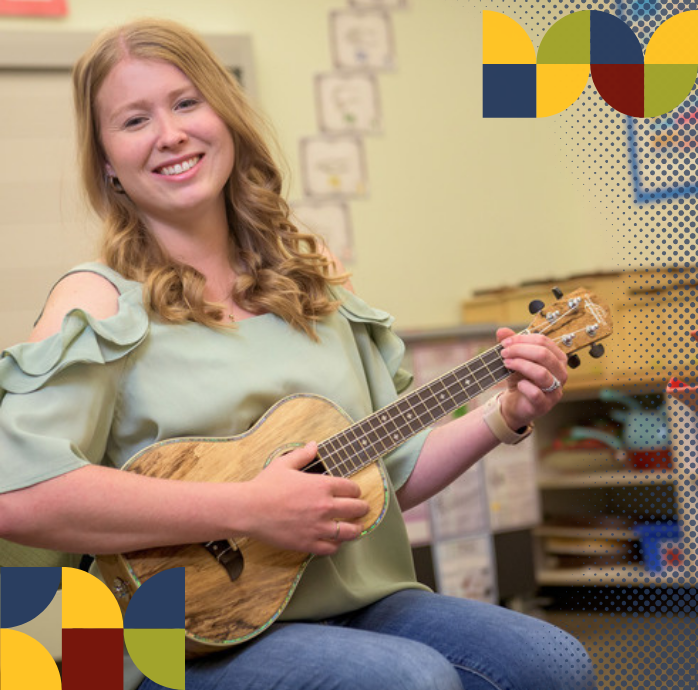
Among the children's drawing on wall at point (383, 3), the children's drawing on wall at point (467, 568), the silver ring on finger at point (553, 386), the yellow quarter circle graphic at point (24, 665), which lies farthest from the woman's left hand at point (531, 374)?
the children's drawing on wall at point (383, 3)

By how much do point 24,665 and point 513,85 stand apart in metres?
1.35

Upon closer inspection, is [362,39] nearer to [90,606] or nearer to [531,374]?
[531,374]

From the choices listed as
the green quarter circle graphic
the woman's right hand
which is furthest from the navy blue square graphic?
the green quarter circle graphic

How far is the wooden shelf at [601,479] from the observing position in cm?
310

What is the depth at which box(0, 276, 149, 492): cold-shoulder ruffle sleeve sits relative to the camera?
1149 millimetres

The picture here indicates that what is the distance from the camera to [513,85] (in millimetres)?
1976

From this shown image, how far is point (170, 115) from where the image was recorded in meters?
1.39

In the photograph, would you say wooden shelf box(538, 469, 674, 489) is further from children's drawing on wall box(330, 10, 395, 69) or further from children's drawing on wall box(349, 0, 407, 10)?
children's drawing on wall box(349, 0, 407, 10)

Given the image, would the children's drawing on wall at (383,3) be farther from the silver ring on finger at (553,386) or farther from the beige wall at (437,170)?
the silver ring on finger at (553,386)

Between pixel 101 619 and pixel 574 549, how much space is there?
262 centimetres

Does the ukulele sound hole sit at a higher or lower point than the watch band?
lower

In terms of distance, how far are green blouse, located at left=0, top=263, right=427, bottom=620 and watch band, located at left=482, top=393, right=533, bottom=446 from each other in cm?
11

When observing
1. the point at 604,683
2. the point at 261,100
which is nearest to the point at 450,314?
the point at 261,100

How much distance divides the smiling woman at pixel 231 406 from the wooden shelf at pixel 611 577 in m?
1.49
